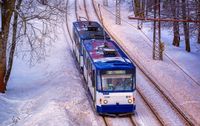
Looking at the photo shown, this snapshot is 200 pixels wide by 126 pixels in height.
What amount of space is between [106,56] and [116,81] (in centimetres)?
216

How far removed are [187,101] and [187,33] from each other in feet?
41.8

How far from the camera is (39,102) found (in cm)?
2517

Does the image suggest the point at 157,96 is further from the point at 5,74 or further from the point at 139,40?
the point at 139,40

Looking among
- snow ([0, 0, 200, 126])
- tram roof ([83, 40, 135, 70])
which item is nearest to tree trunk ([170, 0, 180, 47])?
snow ([0, 0, 200, 126])

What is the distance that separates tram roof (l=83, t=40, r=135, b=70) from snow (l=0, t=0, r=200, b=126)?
261 cm

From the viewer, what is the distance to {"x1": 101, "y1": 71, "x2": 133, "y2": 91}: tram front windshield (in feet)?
74.8

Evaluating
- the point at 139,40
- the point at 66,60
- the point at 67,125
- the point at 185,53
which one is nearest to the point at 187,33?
the point at 185,53

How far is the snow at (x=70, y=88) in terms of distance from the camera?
75.3 ft

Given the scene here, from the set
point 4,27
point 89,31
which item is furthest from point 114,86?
point 89,31

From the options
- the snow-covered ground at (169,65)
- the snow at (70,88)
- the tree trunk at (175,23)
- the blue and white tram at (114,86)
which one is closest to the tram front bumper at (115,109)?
the blue and white tram at (114,86)

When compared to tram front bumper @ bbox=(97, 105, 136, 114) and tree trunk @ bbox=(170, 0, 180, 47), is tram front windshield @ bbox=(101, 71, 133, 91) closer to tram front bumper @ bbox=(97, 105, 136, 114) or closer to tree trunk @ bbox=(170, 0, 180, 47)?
tram front bumper @ bbox=(97, 105, 136, 114)

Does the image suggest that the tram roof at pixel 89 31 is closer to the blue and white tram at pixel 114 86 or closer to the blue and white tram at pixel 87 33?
the blue and white tram at pixel 87 33

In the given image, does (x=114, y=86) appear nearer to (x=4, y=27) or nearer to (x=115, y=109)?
(x=115, y=109)

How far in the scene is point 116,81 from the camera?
22859mm
